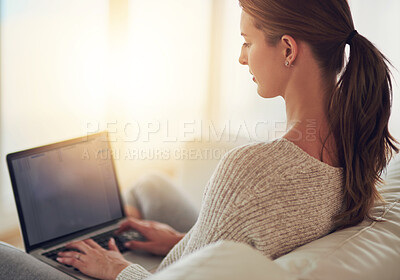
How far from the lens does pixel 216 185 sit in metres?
1.10

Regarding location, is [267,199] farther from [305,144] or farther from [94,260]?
[94,260]

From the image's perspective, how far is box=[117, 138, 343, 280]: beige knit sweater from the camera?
1.06m

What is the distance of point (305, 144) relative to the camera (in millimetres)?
1143

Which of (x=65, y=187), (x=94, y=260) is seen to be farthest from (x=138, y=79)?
(x=94, y=260)

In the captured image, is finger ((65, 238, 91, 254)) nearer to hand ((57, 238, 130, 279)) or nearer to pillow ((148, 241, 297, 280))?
hand ((57, 238, 130, 279))

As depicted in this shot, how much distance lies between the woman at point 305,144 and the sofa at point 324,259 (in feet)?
0.24

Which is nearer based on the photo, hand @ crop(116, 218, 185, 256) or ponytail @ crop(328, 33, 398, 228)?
ponytail @ crop(328, 33, 398, 228)

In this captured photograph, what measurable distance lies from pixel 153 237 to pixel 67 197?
314 mm

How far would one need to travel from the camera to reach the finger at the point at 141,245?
1.59 metres

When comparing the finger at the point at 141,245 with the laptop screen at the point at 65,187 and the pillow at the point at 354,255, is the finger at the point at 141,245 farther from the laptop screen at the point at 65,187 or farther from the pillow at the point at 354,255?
the pillow at the point at 354,255

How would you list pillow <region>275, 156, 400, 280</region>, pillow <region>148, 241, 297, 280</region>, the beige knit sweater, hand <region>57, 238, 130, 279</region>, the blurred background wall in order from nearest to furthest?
pillow <region>148, 241, 297, 280</region>
pillow <region>275, 156, 400, 280</region>
the beige knit sweater
hand <region>57, 238, 130, 279</region>
the blurred background wall

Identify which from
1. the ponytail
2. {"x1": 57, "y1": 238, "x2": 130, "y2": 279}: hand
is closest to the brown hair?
the ponytail

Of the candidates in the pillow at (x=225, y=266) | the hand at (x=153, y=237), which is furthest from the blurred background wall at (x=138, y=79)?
the pillow at (x=225, y=266)

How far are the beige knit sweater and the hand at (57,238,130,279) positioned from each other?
32cm
